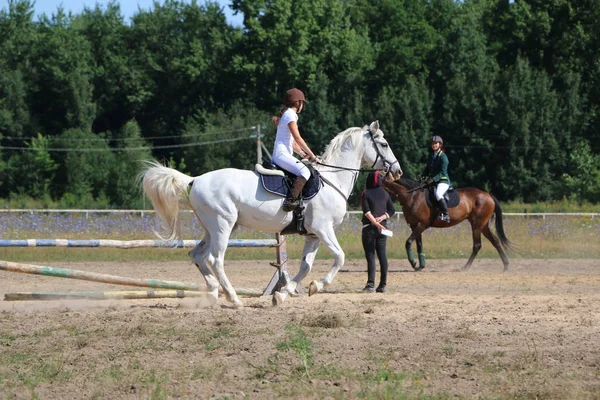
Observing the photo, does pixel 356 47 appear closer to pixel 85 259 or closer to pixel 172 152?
pixel 172 152

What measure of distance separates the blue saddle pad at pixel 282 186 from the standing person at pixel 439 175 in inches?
323

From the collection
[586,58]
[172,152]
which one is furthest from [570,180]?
[172,152]

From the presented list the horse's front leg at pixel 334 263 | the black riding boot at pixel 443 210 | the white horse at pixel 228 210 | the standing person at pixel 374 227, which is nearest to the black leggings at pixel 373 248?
the standing person at pixel 374 227

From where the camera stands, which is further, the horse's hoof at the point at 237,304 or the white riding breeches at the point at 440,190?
the white riding breeches at the point at 440,190

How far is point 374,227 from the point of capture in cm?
1472

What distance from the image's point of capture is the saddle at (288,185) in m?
12.2

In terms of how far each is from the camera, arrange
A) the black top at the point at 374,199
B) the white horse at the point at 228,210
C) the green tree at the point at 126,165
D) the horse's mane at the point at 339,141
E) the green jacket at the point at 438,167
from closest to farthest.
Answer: the white horse at the point at 228,210, the horse's mane at the point at 339,141, the black top at the point at 374,199, the green jacket at the point at 438,167, the green tree at the point at 126,165

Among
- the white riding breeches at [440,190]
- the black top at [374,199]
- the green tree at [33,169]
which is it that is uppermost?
the black top at [374,199]

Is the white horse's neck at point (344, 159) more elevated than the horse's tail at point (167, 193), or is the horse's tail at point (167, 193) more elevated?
the white horse's neck at point (344, 159)

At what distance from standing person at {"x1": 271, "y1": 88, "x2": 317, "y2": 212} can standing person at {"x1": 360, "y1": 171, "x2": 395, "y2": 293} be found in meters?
2.69

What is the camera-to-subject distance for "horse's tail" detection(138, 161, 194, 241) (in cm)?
1227

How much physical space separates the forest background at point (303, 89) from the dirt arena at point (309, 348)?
38743 mm

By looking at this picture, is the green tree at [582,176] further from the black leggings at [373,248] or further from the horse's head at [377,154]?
the horse's head at [377,154]

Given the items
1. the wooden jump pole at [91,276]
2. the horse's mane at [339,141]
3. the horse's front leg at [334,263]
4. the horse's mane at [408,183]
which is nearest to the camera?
the horse's front leg at [334,263]
